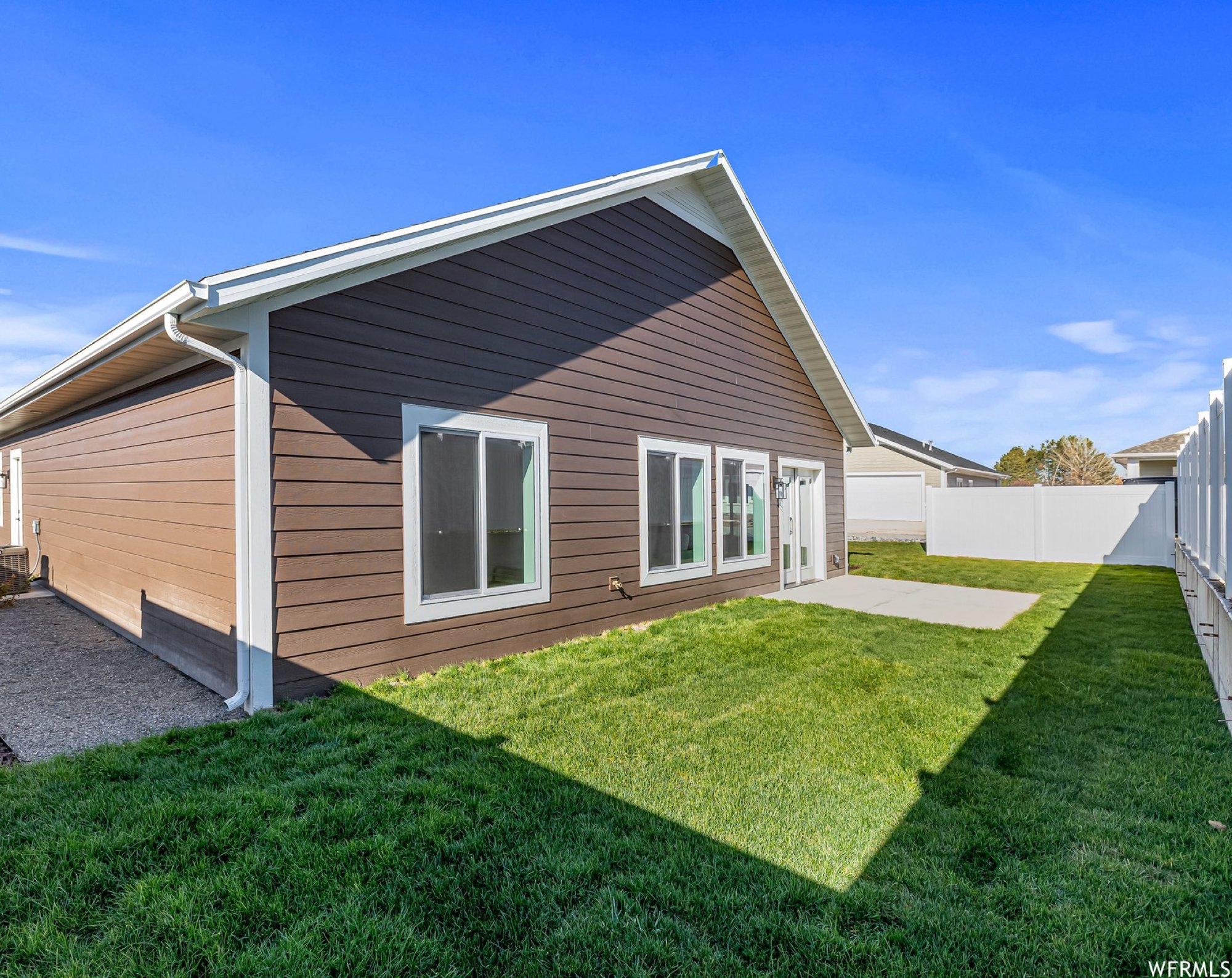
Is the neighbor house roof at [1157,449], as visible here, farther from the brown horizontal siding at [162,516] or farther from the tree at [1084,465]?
the brown horizontal siding at [162,516]

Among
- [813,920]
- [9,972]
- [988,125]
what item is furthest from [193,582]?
[988,125]

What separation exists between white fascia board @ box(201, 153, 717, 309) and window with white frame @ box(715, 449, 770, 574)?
3874mm

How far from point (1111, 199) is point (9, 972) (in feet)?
55.2

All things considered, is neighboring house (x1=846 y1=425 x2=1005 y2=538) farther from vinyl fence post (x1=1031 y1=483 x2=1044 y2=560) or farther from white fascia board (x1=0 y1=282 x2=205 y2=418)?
white fascia board (x1=0 y1=282 x2=205 y2=418)

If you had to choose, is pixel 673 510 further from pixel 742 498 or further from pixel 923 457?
pixel 923 457

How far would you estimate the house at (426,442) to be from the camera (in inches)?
173

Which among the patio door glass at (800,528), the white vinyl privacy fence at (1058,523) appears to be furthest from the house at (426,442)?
the white vinyl privacy fence at (1058,523)

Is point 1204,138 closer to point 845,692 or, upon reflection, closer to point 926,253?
point 926,253

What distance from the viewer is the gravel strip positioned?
3.95 metres

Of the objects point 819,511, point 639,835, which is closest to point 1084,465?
point 819,511

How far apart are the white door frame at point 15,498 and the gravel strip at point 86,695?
19.6 ft

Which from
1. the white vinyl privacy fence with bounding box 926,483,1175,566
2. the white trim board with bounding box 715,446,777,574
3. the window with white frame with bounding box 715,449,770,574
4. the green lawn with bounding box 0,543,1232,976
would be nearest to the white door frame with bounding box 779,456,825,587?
the white trim board with bounding box 715,446,777,574

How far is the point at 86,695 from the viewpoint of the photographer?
4750 millimetres

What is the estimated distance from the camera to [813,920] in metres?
2.15
